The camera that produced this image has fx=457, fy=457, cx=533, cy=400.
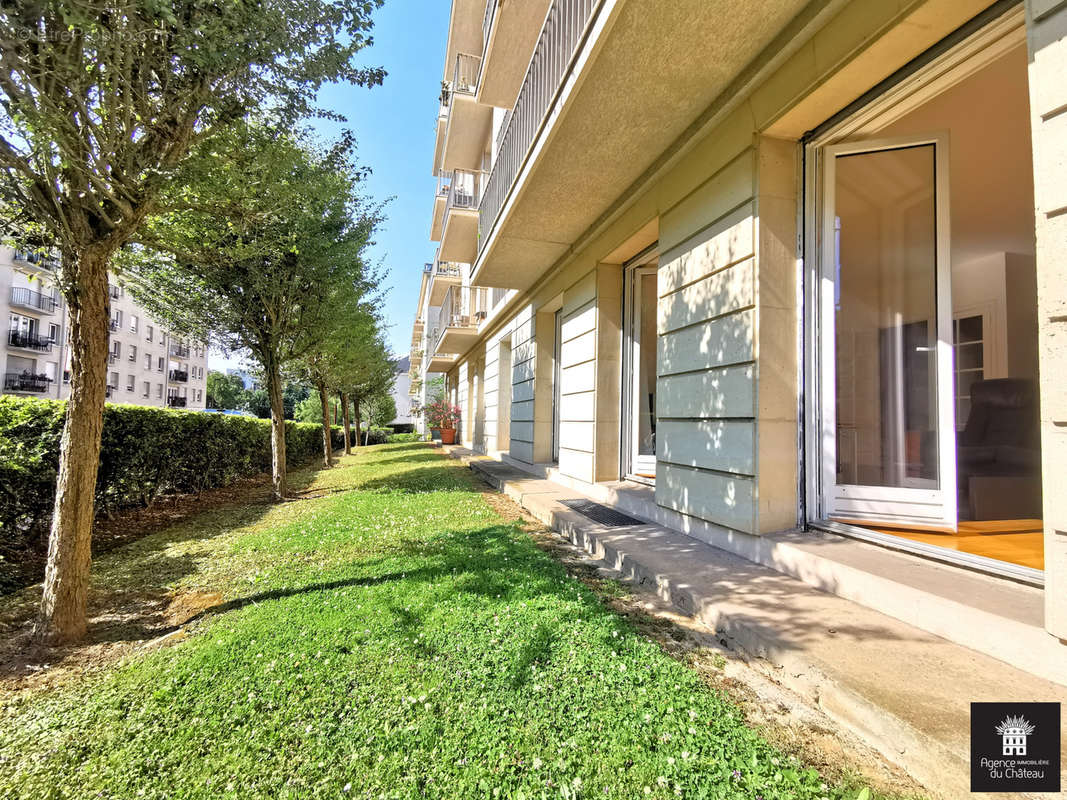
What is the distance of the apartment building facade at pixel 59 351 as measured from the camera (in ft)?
110

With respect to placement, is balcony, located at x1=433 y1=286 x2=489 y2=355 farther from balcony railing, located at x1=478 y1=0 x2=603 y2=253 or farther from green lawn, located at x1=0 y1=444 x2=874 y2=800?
green lawn, located at x1=0 y1=444 x2=874 y2=800

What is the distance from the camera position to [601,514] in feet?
17.9

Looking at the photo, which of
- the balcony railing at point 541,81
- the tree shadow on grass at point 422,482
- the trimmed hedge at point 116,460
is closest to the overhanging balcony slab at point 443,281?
the tree shadow on grass at point 422,482

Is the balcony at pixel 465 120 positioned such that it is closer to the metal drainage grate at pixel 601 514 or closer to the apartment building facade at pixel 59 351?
the metal drainage grate at pixel 601 514

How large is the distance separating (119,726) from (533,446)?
8247mm

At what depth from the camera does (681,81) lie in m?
3.92

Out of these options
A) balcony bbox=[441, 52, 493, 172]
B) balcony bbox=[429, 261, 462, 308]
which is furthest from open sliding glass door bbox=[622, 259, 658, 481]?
balcony bbox=[429, 261, 462, 308]

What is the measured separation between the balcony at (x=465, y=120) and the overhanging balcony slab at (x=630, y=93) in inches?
314

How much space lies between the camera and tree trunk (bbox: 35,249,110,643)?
2887 millimetres

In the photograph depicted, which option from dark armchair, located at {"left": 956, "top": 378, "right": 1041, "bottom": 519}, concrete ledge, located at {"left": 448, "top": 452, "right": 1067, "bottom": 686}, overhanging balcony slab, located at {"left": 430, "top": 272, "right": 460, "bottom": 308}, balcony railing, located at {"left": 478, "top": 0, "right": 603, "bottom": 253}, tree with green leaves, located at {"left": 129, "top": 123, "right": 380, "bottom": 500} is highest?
overhanging balcony slab, located at {"left": 430, "top": 272, "right": 460, "bottom": 308}

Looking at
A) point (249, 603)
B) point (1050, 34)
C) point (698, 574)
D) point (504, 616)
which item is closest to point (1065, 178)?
point (1050, 34)

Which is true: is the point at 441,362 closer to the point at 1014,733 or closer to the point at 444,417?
the point at 444,417

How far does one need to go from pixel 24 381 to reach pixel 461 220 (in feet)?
136

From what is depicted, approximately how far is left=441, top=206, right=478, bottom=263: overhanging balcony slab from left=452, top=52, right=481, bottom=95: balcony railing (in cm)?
348
